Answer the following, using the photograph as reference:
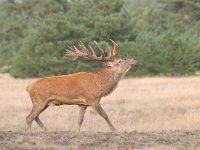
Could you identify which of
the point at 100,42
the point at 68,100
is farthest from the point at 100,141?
the point at 100,42

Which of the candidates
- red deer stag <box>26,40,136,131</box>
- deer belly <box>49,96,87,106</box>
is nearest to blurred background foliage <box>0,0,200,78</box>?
red deer stag <box>26,40,136,131</box>

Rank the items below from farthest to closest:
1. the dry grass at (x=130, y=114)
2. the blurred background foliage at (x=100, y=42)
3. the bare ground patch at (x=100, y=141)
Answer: the blurred background foliage at (x=100, y=42) → the dry grass at (x=130, y=114) → the bare ground patch at (x=100, y=141)

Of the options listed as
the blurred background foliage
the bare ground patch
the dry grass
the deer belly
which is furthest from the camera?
the blurred background foliage

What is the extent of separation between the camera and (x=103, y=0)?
140ft

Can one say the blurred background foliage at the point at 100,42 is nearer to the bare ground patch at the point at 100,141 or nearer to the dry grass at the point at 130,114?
the dry grass at the point at 130,114

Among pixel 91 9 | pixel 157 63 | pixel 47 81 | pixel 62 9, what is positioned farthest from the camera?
pixel 62 9

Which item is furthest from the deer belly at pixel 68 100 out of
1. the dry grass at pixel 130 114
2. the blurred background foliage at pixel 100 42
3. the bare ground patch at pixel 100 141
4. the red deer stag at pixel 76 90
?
the blurred background foliage at pixel 100 42

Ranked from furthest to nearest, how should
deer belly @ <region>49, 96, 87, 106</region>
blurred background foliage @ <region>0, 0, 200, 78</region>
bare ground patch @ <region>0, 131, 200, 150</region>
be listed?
1. blurred background foliage @ <region>0, 0, 200, 78</region>
2. deer belly @ <region>49, 96, 87, 106</region>
3. bare ground patch @ <region>0, 131, 200, 150</region>

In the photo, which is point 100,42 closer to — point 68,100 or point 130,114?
point 130,114

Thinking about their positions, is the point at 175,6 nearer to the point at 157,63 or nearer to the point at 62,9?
the point at 62,9

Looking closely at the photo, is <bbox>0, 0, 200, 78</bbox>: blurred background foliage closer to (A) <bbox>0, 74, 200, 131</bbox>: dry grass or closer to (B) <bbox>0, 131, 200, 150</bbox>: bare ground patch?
(A) <bbox>0, 74, 200, 131</bbox>: dry grass

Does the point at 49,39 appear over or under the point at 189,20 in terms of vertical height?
over

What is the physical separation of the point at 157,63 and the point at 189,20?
24.4 m

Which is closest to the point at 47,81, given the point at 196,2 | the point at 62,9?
the point at 62,9
